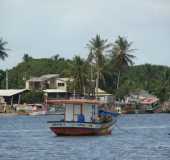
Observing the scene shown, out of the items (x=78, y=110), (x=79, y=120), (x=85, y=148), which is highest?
(x=78, y=110)

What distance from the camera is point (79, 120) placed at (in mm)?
72250

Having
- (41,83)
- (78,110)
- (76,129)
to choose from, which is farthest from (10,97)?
(76,129)

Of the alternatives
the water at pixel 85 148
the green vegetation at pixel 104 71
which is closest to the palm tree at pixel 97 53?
the green vegetation at pixel 104 71

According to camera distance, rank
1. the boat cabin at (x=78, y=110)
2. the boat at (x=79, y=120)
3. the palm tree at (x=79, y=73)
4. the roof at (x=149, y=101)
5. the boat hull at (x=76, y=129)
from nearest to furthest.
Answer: the boat hull at (x=76, y=129) → the boat at (x=79, y=120) → the boat cabin at (x=78, y=110) → the palm tree at (x=79, y=73) → the roof at (x=149, y=101)

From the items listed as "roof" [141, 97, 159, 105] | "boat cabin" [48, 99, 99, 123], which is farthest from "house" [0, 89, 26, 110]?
"boat cabin" [48, 99, 99, 123]

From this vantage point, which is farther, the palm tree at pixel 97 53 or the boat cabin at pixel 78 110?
the palm tree at pixel 97 53

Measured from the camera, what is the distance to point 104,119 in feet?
246

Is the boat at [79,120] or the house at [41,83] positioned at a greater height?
the house at [41,83]

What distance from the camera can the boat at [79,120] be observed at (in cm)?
7175

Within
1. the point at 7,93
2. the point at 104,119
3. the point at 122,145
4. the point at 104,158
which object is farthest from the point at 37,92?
the point at 104,158

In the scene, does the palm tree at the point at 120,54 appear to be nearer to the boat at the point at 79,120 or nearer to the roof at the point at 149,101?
the roof at the point at 149,101

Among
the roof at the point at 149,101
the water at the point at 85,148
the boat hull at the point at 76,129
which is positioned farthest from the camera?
the roof at the point at 149,101

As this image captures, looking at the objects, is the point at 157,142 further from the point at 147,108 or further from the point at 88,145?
the point at 147,108

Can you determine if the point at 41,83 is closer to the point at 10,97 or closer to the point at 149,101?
the point at 10,97
